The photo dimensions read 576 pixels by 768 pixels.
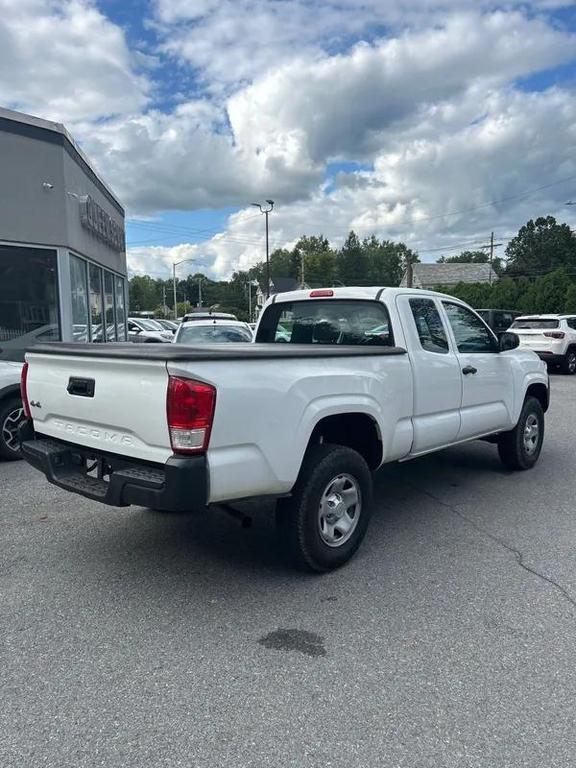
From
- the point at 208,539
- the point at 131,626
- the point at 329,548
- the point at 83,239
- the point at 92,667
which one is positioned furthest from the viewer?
the point at 83,239

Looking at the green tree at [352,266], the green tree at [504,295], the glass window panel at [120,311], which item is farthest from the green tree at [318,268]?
the glass window panel at [120,311]

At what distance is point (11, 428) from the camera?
654 centimetres

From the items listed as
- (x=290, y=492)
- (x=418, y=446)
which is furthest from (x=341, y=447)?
(x=418, y=446)

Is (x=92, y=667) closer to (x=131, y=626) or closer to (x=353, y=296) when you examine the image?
(x=131, y=626)

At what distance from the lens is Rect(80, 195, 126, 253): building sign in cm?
1194

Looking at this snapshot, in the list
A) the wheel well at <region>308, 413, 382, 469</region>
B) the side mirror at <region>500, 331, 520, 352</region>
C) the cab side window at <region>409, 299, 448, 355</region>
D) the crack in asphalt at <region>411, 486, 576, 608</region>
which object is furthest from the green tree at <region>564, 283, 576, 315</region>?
the wheel well at <region>308, 413, 382, 469</region>

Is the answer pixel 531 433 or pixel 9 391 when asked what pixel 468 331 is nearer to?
pixel 531 433

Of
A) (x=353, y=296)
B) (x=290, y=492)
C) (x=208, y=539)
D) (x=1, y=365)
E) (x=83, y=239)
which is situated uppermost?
(x=83, y=239)

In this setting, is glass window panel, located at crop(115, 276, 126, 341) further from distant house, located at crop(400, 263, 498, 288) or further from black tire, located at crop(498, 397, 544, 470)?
distant house, located at crop(400, 263, 498, 288)

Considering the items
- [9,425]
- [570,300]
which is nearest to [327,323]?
[9,425]

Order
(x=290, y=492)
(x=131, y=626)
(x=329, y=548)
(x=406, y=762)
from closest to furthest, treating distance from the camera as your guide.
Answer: (x=406, y=762), (x=131, y=626), (x=290, y=492), (x=329, y=548)

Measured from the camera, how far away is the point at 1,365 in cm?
654

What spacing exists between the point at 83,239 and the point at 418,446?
9817 millimetres

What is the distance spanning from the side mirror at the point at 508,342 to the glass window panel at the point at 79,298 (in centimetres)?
815
